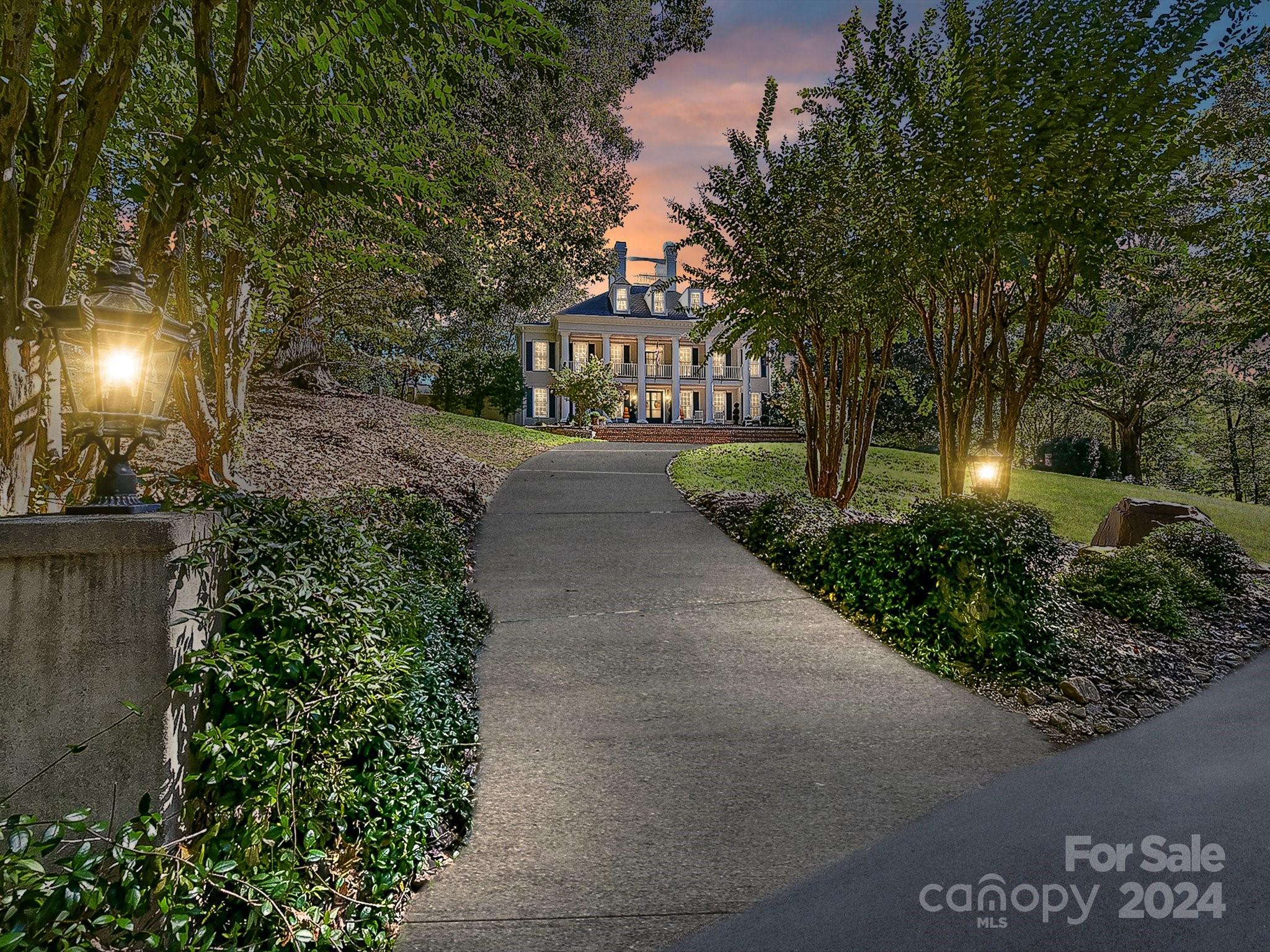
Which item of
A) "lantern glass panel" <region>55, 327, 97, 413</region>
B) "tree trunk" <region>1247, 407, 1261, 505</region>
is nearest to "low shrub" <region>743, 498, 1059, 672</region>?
"lantern glass panel" <region>55, 327, 97, 413</region>

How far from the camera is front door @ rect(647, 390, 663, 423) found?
1505 inches

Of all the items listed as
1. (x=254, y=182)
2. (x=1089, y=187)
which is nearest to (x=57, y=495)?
(x=254, y=182)

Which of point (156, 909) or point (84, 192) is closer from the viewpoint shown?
point (156, 909)

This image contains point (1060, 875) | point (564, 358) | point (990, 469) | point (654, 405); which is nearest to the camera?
point (1060, 875)

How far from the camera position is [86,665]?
2.10 meters

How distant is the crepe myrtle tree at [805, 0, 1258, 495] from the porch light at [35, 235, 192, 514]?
19.7 feet

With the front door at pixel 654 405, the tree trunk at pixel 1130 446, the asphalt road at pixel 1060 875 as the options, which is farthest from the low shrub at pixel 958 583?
the front door at pixel 654 405

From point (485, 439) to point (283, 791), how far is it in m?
14.9

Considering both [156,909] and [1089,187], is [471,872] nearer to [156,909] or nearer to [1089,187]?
[156,909]

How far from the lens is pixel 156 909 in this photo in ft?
6.89

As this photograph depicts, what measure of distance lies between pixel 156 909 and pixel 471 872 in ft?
3.74

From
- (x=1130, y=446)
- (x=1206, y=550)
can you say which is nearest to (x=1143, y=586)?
(x=1206, y=550)

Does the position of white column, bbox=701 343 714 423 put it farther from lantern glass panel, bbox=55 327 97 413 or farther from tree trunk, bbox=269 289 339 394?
lantern glass panel, bbox=55 327 97 413

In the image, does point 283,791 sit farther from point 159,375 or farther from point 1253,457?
point 1253,457
